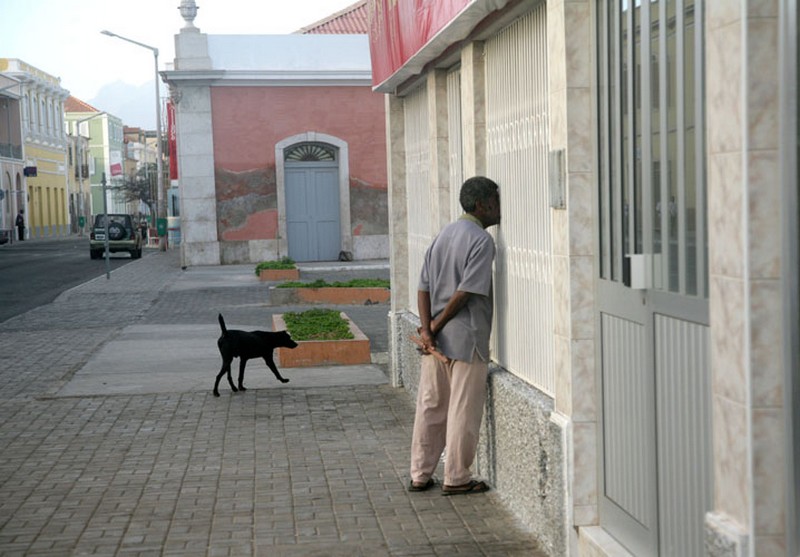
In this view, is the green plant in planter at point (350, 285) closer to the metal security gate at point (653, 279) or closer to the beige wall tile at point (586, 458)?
the beige wall tile at point (586, 458)

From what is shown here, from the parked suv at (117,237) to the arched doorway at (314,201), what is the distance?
1252 cm

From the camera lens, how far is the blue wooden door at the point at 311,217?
34000 millimetres

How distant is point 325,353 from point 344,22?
32.5 metres

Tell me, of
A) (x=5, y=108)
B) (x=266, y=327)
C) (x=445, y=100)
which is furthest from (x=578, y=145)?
(x=5, y=108)

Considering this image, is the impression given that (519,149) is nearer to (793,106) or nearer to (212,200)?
(793,106)

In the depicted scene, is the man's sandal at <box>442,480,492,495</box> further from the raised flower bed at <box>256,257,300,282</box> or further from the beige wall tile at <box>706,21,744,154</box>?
the raised flower bed at <box>256,257,300,282</box>

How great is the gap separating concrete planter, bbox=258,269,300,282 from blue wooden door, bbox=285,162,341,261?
24.0ft

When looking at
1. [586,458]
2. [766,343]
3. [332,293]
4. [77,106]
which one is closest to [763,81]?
[766,343]

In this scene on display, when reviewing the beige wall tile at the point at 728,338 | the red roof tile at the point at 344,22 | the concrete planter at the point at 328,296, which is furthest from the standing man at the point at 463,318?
the red roof tile at the point at 344,22

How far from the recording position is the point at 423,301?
6.86 m

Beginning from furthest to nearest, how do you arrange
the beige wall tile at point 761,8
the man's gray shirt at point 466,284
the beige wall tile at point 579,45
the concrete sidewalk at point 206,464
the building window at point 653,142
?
the man's gray shirt at point 466,284
the concrete sidewalk at point 206,464
the beige wall tile at point 579,45
the building window at point 653,142
the beige wall tile at point 761,8

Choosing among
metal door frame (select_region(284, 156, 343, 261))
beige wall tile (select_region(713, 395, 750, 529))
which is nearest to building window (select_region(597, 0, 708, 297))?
beige wall tile (select_region(713, 395, 750, 529))

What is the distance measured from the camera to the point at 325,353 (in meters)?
12.7

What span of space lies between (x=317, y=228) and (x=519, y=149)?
27677 millimetres
